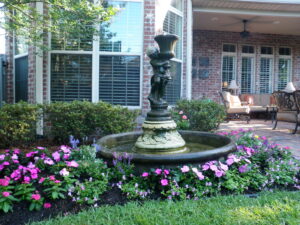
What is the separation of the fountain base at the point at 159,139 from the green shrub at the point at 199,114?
1948mm

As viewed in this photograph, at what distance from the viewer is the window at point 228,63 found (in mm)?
10688

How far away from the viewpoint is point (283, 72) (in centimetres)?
1134

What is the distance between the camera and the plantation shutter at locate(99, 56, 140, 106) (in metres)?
5.38

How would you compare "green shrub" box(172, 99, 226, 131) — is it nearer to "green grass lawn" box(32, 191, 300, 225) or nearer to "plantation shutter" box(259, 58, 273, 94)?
"green grass lawn" box(32, 191, 300, 225)

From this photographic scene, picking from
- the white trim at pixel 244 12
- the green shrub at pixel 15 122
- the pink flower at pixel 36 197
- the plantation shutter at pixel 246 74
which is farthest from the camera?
the plantation shutter at pixel 246 74

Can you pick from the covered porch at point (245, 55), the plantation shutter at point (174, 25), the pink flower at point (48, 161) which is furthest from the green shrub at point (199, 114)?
the covered porch at point (245, 55)

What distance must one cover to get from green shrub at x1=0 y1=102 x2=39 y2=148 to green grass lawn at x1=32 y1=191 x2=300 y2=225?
8.43 ft

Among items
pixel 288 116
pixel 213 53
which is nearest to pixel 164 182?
pixel 288 116

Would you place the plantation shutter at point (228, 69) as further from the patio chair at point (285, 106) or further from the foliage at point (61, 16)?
the foliage at point (61, 16)

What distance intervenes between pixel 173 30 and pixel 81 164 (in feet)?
14.8

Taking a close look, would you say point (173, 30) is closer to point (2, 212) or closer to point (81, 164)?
point (81, 164)

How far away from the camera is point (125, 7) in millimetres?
5402

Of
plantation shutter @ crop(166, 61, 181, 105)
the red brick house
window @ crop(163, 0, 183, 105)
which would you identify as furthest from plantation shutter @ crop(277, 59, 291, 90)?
plantation shutter @ crop(166, 61, 181, 105)

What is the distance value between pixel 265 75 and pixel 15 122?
9.92 metres
